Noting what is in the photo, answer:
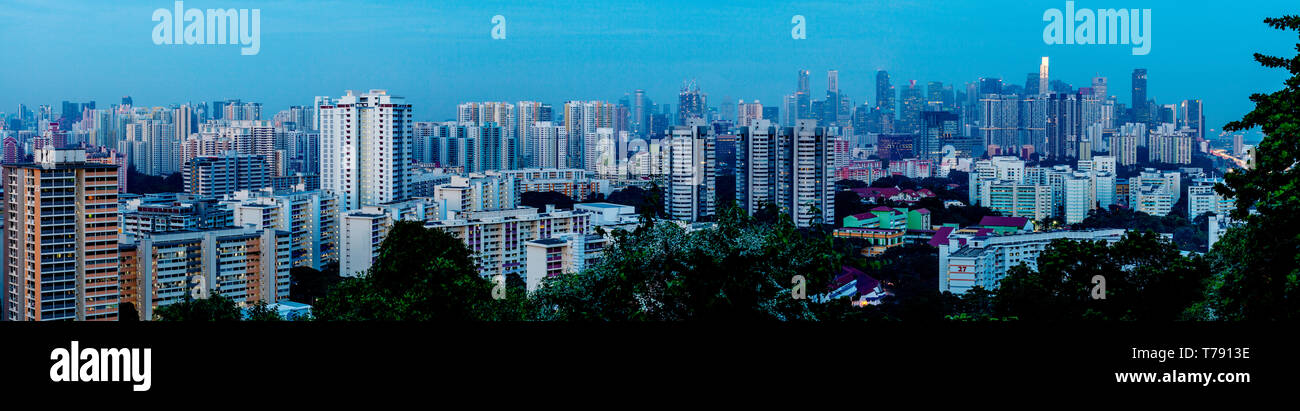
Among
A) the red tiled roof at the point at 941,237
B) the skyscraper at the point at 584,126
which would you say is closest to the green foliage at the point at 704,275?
the red tiled roof at the point at 941,237

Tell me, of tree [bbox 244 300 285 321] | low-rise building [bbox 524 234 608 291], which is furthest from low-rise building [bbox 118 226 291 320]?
low-rise building [bbox 524 234 608 291]

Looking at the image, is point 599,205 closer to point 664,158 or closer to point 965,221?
point 664,158

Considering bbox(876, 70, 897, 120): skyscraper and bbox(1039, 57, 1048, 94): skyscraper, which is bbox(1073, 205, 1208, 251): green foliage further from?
bbox(876, 70, 897, 120): skyscraper

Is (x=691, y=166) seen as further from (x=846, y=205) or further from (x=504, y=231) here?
(x=504, y=231)

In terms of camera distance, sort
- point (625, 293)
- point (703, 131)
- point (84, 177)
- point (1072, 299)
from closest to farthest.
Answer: point (625, 293) → point (1072, 299) → point (84, 177) → point (703, 131)
